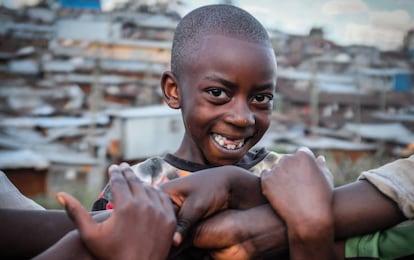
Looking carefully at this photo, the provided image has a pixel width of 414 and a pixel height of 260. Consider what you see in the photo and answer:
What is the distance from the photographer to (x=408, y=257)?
1089 millimetres

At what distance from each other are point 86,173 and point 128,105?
13.1 meters

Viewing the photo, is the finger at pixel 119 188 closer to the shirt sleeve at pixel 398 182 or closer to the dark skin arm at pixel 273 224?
the dark skin arm at pixel 273 224

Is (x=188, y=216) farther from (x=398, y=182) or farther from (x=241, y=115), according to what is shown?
(x=241, y=115)

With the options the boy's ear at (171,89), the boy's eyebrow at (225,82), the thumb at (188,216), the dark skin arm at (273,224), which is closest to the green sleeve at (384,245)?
the dark skin arm at (273,224)

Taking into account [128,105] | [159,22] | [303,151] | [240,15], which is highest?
[240,15]

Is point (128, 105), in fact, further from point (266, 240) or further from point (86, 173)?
point (266, 240)

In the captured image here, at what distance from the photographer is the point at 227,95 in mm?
1637

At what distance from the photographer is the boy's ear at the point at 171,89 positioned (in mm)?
1943

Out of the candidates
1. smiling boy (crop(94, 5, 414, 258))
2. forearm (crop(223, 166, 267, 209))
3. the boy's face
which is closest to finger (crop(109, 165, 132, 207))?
forearm (crop(223, 166, 267, 209))

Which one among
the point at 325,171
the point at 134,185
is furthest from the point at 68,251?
the point at 325,171

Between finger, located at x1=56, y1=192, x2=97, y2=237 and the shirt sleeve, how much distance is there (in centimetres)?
61

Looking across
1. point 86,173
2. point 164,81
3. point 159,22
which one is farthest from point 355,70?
point 164,81

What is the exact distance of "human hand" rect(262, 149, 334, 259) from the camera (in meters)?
1.00

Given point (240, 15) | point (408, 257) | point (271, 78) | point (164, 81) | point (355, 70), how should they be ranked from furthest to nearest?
point (355, 70) → point (164, 81) → point (240, 15) → point (271, 78) → point (408, 257)
